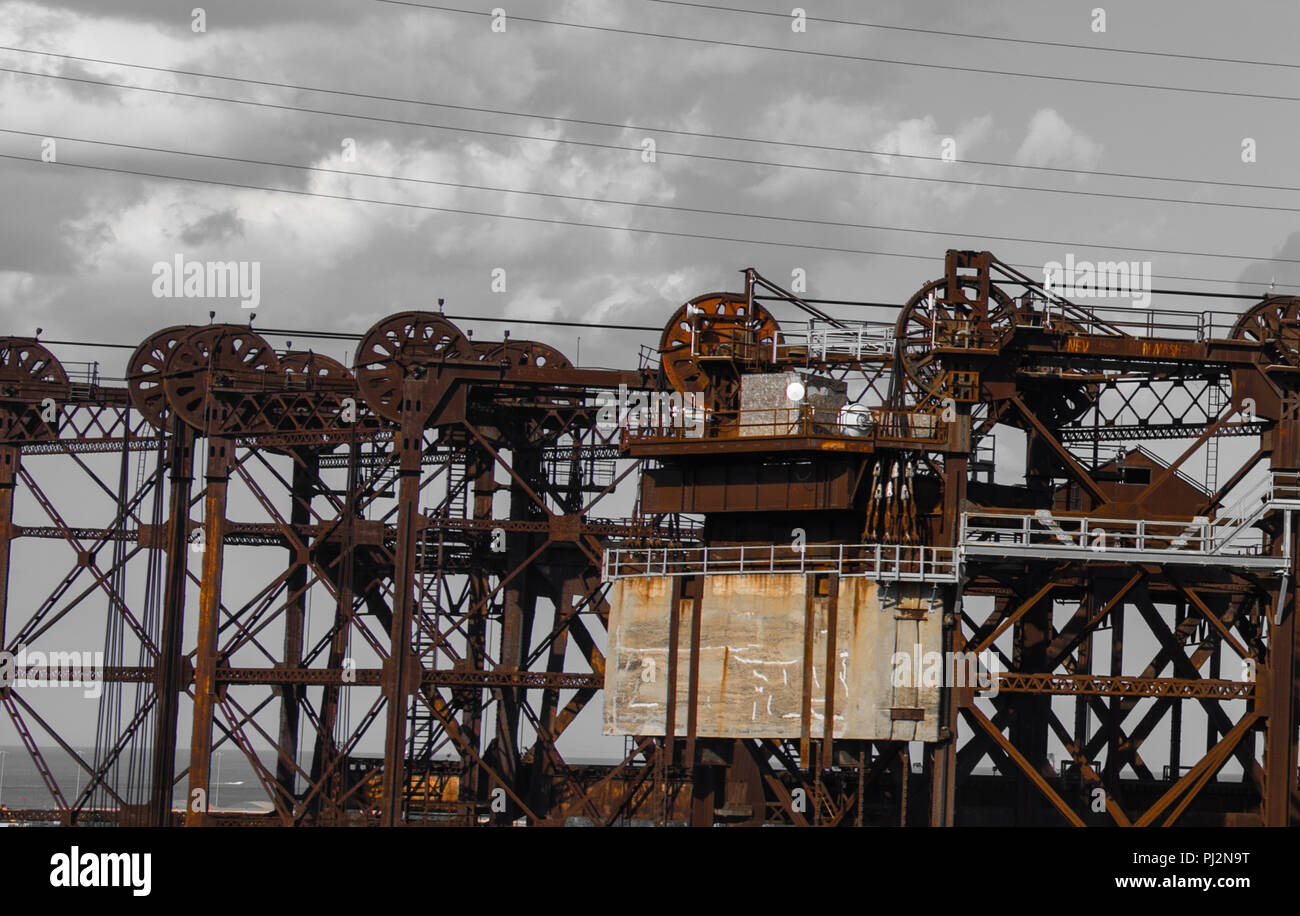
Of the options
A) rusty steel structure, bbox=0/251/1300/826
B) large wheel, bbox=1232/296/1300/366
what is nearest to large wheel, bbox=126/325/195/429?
rusty steel structure, bbox=0/251/1300/826

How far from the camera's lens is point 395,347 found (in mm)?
82500

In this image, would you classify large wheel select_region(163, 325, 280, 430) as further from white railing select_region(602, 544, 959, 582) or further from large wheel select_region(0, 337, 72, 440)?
white railing select_region(602, 544, 959, 582)

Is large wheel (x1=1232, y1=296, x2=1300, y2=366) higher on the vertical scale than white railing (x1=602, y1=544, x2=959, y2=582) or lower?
higher

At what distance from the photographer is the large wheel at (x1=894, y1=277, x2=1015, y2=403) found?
231 feet

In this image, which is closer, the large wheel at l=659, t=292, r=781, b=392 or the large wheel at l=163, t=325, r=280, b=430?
the large wheel at l=659, t=292, r=781, b=392

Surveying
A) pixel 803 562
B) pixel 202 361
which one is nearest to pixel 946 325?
pixel 803 562

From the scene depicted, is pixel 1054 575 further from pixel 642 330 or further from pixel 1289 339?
pixel 642 330

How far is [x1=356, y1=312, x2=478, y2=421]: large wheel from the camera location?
3246 inches

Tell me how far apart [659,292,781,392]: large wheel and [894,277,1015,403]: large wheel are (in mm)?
4970

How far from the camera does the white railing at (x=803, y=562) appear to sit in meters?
68.7

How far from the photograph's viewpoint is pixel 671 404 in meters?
77.4

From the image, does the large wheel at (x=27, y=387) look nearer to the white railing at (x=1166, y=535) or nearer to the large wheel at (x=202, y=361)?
the large wheel at (x=202, y=361)

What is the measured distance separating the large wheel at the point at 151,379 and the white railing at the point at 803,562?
23.1m
